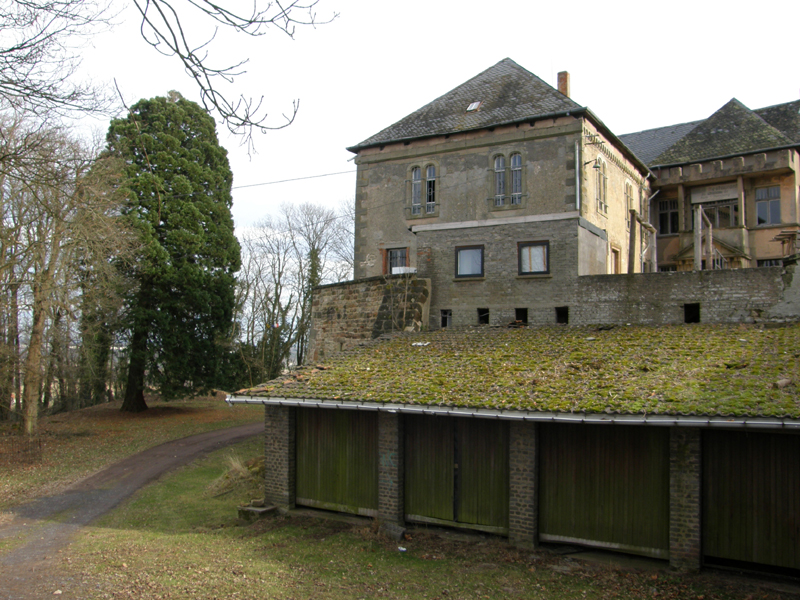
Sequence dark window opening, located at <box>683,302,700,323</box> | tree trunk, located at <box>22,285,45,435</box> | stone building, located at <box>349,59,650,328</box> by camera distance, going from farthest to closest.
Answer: tree trunk, located at <box>22,285,45,435</box> → stone building, located at <box>349,59,650,328</box> → dark window opening, located at <box>683,302,700,323</box>

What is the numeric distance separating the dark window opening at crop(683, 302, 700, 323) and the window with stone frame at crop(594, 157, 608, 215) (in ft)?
18.1

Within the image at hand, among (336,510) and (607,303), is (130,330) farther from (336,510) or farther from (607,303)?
(607,303)

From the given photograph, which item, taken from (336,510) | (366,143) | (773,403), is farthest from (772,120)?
(336,510)

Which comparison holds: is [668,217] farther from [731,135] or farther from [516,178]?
[516,178]

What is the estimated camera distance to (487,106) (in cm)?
2048

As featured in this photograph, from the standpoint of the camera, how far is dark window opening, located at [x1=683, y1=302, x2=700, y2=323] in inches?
569

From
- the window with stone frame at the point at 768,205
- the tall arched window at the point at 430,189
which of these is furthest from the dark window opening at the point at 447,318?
the window with stone frame at the point at 768,205

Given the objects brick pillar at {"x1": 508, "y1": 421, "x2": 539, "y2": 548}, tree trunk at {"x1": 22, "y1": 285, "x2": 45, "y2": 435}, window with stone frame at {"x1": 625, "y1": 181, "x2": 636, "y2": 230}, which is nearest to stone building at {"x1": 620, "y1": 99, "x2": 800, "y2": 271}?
window with stone frame at {"x1": 625, "y1": 181, "x2": 636, "y2": 230}

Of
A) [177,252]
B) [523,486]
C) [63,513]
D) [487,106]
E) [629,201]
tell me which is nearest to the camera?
[523,486]

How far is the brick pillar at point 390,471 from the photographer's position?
11102 mm

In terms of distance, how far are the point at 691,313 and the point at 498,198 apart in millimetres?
7156

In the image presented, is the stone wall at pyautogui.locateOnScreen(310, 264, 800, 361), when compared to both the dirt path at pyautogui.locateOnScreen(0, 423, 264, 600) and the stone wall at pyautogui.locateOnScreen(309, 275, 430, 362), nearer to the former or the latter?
the stone wall at pyautogui.locateOnScreen(309, 275, 430, 362)

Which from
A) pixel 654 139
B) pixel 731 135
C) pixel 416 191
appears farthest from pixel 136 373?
pixel 731 135

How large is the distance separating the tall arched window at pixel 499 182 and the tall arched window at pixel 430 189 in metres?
2.22
